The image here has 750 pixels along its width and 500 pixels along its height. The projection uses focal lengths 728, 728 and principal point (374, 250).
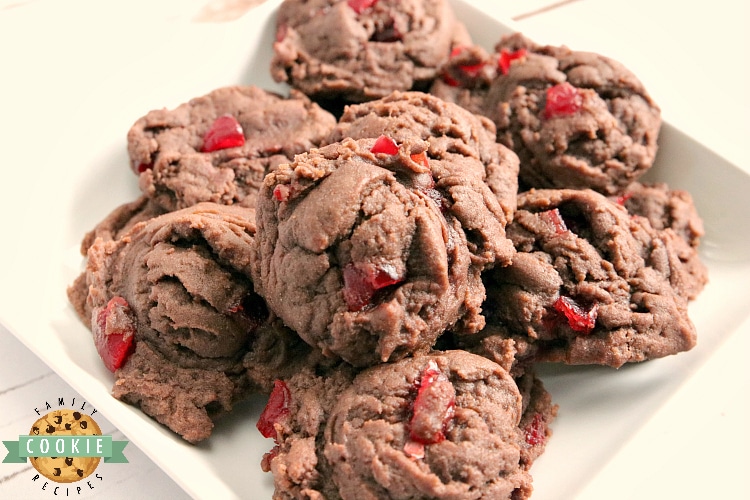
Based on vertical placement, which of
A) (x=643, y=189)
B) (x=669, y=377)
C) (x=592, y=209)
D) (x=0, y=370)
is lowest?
(x=0, y=370)

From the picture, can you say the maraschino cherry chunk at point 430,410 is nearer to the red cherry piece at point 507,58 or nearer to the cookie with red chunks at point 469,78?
the cookie with red chunks at point 469,78

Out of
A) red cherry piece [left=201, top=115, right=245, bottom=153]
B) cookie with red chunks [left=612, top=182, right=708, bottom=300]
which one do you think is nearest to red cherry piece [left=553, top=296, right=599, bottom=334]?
cookie with red chunks [left=612, top=182, right=708, bottom=300]

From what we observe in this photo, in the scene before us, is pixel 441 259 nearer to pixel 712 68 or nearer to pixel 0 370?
pixel 0 370

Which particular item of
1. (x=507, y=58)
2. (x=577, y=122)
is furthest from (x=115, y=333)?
(x=507, y=58)

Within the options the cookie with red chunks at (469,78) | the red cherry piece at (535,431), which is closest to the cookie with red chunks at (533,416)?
the red cherry piece at (535,431)

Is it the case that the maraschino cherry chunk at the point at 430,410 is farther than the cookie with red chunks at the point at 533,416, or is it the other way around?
the cookie with red chunks at the point at 533,416

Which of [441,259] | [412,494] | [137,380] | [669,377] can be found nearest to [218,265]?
[137,380]
